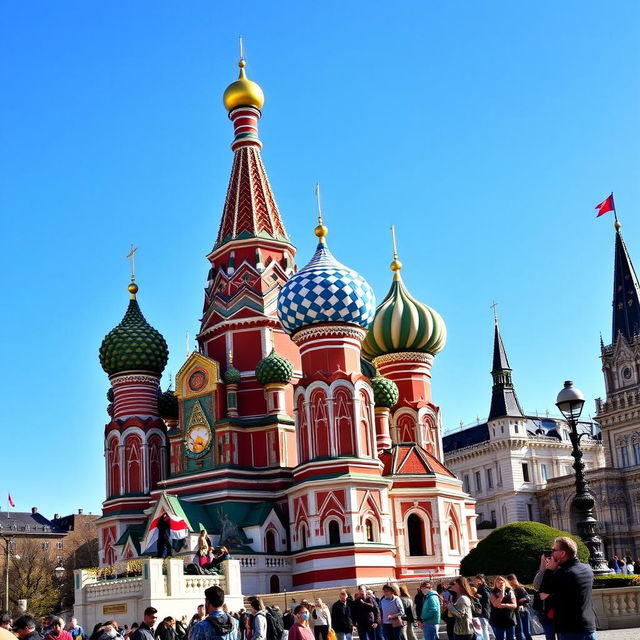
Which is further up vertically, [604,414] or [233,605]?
[604,414]

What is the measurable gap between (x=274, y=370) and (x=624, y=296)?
39974 mm

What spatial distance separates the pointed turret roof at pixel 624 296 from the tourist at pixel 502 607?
60.5 metres

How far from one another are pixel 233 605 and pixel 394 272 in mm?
21835

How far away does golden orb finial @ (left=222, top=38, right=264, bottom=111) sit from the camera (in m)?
45.4

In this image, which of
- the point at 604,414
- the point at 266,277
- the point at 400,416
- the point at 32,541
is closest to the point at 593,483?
the point at 604,414

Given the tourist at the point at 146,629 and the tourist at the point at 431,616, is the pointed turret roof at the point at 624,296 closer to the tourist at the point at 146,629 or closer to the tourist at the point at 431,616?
the tourist at the point at 431,616

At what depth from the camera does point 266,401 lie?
40.6 meters

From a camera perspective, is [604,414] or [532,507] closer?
[604,414]

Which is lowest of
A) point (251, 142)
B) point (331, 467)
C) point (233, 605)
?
point (233, 605)

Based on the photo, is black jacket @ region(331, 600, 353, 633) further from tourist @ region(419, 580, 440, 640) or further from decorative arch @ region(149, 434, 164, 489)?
decorative arch @ region(149, 434, 164, 489)

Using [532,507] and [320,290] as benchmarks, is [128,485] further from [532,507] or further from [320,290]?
[532,507]

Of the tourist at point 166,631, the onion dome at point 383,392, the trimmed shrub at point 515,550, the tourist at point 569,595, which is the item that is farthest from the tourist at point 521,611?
the onion dome at point 383,392

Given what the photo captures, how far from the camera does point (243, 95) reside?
149 ft

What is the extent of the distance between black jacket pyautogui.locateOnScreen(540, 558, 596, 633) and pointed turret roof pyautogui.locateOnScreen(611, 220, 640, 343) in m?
65.5
